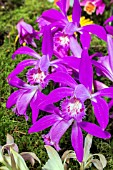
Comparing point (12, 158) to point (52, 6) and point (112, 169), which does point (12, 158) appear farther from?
point (52, 6)

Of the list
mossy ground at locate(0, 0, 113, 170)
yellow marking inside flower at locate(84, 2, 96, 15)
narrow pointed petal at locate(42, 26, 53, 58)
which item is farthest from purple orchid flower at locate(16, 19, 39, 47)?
yellow marking inside flower at locate(84, 2, 96, 15)

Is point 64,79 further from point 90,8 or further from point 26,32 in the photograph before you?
point 90,8

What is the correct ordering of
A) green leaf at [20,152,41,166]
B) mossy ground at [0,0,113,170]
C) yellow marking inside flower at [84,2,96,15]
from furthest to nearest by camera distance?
yellow marking inside flower at [84,2,96,15], mossy ground at [0,0,113,170], green leaf at [20,152,41,166]

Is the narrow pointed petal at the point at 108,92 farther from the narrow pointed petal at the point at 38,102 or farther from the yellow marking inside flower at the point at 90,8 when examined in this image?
the yellow marking inside flower at the point at 90,8

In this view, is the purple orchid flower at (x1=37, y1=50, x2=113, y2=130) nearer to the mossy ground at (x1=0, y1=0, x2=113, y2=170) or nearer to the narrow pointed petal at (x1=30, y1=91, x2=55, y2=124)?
the narrow pointed petal at (x1=30, y1=91, x2=55, y2=124)

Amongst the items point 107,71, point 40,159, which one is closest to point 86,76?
point 107,71

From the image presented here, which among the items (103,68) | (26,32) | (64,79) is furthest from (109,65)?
(26,32)

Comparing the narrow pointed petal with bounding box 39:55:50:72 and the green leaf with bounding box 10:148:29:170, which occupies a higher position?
the narrow pointed petal with bounding box 39:55:50:72

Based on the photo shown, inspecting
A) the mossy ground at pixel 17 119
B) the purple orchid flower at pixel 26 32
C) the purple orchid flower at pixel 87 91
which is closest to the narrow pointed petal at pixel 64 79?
the purple orchid flower at pixel 87 91
